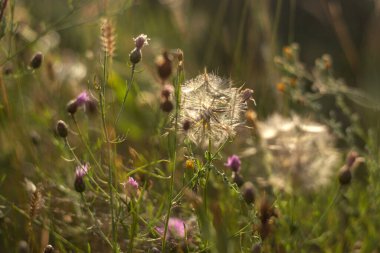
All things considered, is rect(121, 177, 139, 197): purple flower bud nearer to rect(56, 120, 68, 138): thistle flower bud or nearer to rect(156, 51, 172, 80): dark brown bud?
rect(56, 120, 68, 138): thistle flower bud

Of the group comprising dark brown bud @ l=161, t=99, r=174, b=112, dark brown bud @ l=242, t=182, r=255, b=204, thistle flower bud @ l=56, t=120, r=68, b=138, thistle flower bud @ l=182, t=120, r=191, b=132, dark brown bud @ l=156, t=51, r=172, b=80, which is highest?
dark brown bud @ l=156, t=51, r=172, b=80

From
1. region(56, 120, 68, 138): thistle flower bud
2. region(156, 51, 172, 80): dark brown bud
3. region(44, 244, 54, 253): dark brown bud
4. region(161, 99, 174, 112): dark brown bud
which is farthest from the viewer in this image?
region(156, 51, 172, 80): dark brown bud

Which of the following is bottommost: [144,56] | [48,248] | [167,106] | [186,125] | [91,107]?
[48,248]

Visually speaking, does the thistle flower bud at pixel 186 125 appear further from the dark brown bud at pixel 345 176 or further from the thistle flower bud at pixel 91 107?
the thistle flower bud at pixel 91 107

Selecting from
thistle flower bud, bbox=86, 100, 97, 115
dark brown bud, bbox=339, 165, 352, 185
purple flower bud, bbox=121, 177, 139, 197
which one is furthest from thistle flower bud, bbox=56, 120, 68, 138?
dark brown bud, bbox=339, 165, 352, 185

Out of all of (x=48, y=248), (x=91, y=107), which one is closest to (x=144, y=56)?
(x=91, y=107)

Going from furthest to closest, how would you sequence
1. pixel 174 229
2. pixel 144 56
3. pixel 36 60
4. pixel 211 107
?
pixel 144 56, pixel 36 60, pixel 174 229, pixel 211 107

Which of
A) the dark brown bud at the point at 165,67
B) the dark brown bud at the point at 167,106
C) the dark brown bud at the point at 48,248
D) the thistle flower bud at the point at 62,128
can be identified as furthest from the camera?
the dark brown bud at the point at 165,67

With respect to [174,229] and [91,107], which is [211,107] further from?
[91,107]

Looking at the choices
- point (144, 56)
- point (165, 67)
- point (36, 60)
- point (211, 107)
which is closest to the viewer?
point (211, 107)

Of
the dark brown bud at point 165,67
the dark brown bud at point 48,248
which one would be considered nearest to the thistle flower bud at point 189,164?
the dark brown bud at point 48,248

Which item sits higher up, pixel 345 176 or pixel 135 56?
pixel 135 56
